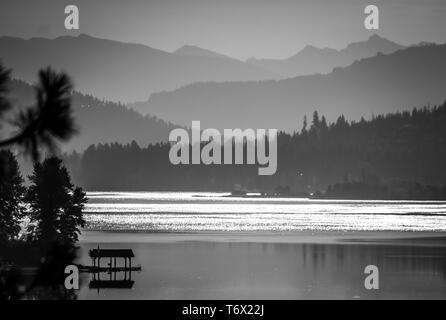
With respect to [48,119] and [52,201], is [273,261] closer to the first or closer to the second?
[52,201]

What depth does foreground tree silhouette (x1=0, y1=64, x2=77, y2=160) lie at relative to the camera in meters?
12.4

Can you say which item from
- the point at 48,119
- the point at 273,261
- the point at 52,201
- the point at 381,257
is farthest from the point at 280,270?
the point at 48,119

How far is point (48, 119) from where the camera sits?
1255 centimetres

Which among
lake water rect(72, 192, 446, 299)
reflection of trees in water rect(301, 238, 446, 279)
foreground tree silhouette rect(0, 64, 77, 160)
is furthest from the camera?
reflection of trees in water rect(301, 238, 446, 279)

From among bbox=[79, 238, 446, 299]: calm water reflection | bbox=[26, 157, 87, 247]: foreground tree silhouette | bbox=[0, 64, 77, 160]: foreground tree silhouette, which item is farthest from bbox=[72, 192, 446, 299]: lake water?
bbox=[0, 64, 77, 160]: foreground tree silhouette

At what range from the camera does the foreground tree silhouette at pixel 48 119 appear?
40.7 ft

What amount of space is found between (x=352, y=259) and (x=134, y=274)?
25002 millimetres

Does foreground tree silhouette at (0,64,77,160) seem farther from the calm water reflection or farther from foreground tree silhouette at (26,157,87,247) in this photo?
foreground tree silhouette at (26,157,87,247)

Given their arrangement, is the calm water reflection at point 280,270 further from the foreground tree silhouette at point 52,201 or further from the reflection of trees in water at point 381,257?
the foreground tree silhouette at point 52,201

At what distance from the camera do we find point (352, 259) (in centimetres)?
8781
